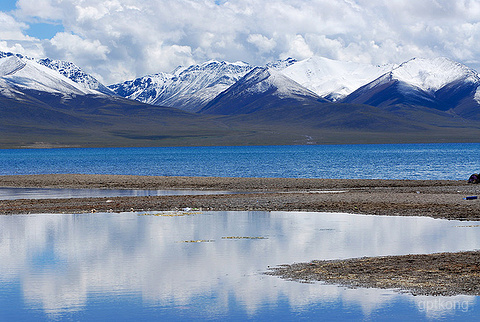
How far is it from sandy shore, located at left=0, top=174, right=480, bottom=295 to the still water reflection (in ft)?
3.85

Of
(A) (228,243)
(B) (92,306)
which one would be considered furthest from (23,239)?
(B) (92,306)

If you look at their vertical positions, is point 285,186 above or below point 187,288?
above

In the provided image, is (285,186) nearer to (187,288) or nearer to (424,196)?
(424,196)

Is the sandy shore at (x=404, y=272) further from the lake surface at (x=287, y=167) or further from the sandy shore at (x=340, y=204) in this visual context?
the lake surface at (x=287, y=167)

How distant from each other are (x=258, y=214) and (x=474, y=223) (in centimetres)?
988

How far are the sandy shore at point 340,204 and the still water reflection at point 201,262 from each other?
1.17m

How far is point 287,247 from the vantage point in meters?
23.7

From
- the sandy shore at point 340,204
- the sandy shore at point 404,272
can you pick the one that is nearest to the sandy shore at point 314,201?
the sandy shore at point 340,204

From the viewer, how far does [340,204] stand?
37688 millimetres

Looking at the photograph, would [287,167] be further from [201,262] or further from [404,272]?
[404,272]

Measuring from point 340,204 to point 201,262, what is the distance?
18.0m

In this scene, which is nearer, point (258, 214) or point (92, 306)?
point (92, 306)

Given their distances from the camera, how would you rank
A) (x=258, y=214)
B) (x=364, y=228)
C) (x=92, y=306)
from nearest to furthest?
(x=92, y=306) < (x=364, y=228) < (x=258, y=214)

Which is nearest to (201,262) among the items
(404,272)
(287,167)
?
(404,272)
